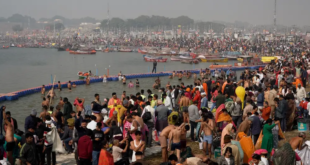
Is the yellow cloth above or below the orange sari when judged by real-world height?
above

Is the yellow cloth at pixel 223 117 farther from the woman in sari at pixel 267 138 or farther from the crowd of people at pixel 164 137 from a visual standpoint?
the woman in sari at pixel 267 138

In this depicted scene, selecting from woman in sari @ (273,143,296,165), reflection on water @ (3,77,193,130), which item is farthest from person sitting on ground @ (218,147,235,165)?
reflection on water @ (3,77,193,130)

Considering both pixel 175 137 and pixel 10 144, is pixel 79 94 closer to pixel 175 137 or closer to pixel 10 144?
pixel 10 144

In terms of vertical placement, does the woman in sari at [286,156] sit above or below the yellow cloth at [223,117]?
below

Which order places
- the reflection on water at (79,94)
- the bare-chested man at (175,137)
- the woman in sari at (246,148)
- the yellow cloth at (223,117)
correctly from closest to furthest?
the woman in sari at (246,148) < the bare-chested man at (175,137) < the yellow cloth at (223,117) < the reflection on water at (79,94)

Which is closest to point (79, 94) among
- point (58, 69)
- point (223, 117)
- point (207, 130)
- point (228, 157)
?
point (223, 117)

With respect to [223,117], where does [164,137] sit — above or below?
below

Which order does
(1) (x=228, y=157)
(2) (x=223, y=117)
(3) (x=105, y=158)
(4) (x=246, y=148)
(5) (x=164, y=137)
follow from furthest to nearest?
(2) (x=223, y=117) → (5) (x=164, y=137) → (4) (x=246, y=148) → (3) (x=105, y=158) → (1) (x=228, y=157)

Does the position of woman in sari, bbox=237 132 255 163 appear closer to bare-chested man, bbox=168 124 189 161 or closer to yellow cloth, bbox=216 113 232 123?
bare-chested man, bbox=168 124 189 161

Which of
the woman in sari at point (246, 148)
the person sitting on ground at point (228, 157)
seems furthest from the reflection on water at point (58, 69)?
the person sitting on ground at point (228, 157)

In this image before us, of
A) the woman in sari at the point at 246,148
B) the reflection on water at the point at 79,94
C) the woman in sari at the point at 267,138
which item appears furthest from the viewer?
the reflection on water at the point at 79,94

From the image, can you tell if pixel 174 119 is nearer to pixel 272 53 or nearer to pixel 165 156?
pixel 165 156

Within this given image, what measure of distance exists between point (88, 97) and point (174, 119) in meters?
18.0

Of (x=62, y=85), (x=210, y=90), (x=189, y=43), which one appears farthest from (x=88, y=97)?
(x=189, y=43)
